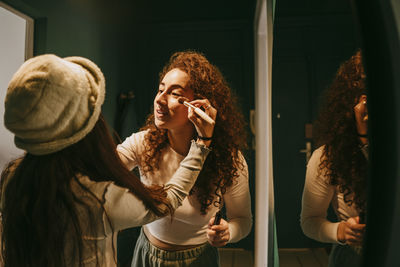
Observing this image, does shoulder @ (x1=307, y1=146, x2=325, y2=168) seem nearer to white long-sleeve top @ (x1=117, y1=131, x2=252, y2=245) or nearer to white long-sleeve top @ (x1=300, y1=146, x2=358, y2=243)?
white long-sleeve top @ (x1=300, y1=146, x2=358, y2=243)

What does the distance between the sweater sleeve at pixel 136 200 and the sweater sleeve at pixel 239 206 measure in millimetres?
180

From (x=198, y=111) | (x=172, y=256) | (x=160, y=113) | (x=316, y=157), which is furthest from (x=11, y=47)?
(x=316, y=157)

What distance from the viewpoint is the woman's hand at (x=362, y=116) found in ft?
1.00

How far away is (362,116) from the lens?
306mm

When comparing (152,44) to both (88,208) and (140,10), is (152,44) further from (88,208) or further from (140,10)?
(88,208)

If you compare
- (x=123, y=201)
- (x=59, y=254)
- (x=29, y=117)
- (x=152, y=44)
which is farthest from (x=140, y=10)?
(x=59, y=254)

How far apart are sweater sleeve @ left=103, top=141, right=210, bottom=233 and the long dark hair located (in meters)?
0.02

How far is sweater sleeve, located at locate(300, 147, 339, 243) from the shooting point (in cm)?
36

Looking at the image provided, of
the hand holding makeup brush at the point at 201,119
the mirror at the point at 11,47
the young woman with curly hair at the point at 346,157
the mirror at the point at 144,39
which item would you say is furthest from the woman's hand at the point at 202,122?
the mirror at the point at 11,47

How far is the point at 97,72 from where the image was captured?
569 mm

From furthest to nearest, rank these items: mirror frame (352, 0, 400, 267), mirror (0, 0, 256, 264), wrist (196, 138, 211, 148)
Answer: mirror (0, 0, 256, 264) < wrist (196, 138, 211, 148) < mirror frame (352, 0, 400, 267)

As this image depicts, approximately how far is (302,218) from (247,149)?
38cm

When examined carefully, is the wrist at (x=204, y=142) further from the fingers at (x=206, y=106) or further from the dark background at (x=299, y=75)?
the dark background at (x=299, y=75)

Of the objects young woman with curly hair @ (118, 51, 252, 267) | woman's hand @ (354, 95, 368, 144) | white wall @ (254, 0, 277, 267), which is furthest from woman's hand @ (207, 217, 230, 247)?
woman's hand @ (354, 95, 368, 144)
